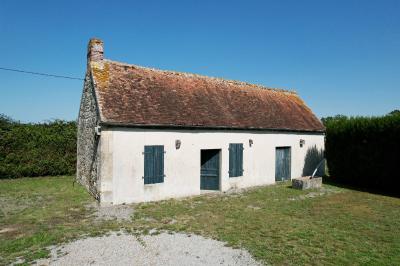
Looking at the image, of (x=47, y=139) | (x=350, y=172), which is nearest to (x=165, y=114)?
(x=47, y=139)

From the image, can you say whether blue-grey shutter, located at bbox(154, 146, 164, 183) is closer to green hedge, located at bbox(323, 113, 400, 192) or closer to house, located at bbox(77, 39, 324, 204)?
house, located at bbox(77, 39, 324, 204)

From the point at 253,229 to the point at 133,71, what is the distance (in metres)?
9.35

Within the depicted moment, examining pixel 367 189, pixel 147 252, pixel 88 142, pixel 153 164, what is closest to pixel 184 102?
pixel 153 164

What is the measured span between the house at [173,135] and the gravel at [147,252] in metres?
4.18

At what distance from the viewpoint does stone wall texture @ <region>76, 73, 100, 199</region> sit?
40.3 ft

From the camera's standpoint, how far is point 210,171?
14.6 m

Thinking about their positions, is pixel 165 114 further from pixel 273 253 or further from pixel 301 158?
pixel 301 158

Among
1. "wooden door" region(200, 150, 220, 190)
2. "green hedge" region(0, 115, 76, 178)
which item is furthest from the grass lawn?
"green hedge" region(0, 115, 76, 178)

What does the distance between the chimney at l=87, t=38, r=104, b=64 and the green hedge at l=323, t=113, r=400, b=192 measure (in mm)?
13820

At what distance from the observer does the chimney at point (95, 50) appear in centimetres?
1341

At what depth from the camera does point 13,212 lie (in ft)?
33.5

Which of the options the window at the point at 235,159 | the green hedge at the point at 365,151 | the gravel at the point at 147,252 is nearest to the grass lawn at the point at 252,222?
the gravel at the point at 147,252

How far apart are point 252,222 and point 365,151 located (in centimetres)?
1034

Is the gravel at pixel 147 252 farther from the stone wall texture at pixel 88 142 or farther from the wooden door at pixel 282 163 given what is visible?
the wooden door at pixel 282 163
